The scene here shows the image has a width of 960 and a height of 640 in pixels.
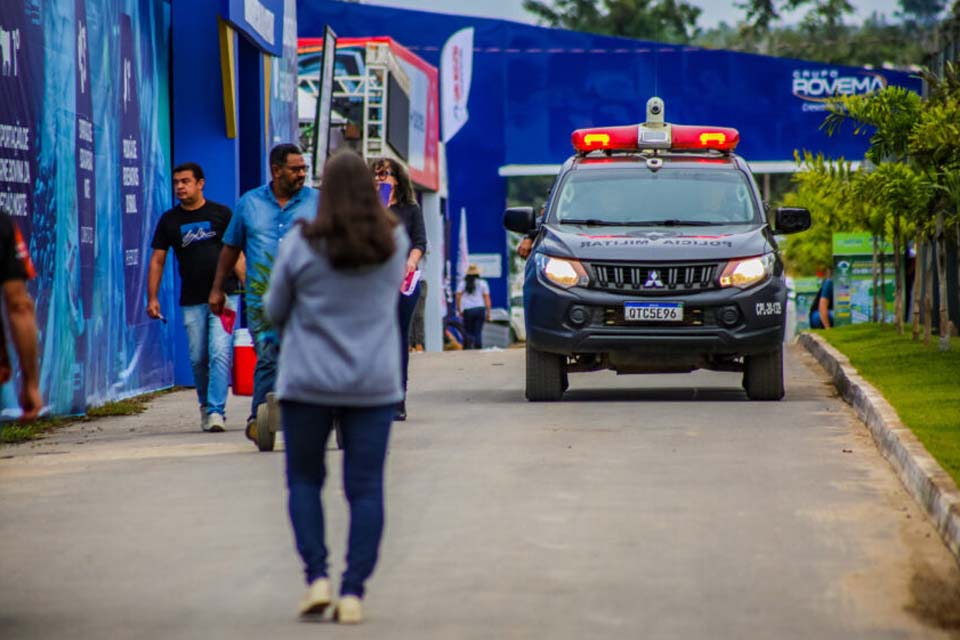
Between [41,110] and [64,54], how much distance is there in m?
0.93

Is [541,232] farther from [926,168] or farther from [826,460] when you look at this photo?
[926,168]

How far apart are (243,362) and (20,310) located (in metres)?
6.43

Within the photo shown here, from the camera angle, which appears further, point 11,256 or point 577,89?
point 577,89

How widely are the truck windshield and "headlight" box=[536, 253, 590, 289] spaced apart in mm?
802

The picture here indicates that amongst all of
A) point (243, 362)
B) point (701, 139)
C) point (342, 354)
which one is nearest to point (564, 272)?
point (701, 139)

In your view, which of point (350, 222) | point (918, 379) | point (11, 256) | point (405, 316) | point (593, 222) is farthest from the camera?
point (918, 379)

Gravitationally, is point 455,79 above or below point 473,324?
above

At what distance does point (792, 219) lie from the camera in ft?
50.6

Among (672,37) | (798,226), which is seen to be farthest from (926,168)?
(672,37)

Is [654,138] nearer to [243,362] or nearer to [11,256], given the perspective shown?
[243,362]

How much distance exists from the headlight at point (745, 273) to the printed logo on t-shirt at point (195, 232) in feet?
13.0

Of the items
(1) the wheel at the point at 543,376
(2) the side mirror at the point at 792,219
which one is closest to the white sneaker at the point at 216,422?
(1) the wheel at the point at 543,376

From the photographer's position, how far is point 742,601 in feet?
22.4

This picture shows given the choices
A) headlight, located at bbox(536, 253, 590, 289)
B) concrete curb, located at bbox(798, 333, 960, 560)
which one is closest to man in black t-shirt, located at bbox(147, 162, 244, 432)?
headlight, located at bbox(536, 253, 590, 289)
